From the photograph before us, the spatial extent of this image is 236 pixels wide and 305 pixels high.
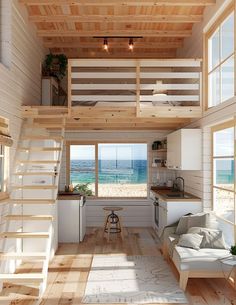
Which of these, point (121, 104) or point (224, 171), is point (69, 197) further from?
point (224, 171)

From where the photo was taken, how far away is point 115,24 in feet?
21.9

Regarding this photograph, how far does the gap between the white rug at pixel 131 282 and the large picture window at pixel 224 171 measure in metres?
1.15

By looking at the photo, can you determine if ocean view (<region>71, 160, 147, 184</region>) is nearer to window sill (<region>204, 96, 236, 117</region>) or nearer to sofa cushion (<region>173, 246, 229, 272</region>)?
window sill (<region>204, 96, 236, 117</region>)

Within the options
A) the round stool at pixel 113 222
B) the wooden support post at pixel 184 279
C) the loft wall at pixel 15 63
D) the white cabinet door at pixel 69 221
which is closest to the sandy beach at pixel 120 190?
the round stool at pixel 113 222

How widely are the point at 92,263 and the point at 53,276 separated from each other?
0.77 meters

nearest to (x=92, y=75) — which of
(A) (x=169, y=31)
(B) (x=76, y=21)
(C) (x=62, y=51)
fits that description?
(B) (x=76, y=21)

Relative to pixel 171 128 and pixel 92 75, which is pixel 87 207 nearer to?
pixel 171 128

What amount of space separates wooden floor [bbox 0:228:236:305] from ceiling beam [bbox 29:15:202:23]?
12.9 feet

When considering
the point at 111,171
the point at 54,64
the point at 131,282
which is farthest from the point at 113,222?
the point at 54,64

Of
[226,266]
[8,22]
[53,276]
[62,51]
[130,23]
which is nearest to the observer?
[226,266]

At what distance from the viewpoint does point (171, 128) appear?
823cm

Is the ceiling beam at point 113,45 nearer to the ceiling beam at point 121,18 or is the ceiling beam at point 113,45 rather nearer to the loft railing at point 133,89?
the ceiling beam at point 121,18

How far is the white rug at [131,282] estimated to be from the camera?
392 cm

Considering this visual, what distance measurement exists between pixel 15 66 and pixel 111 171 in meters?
4.00
